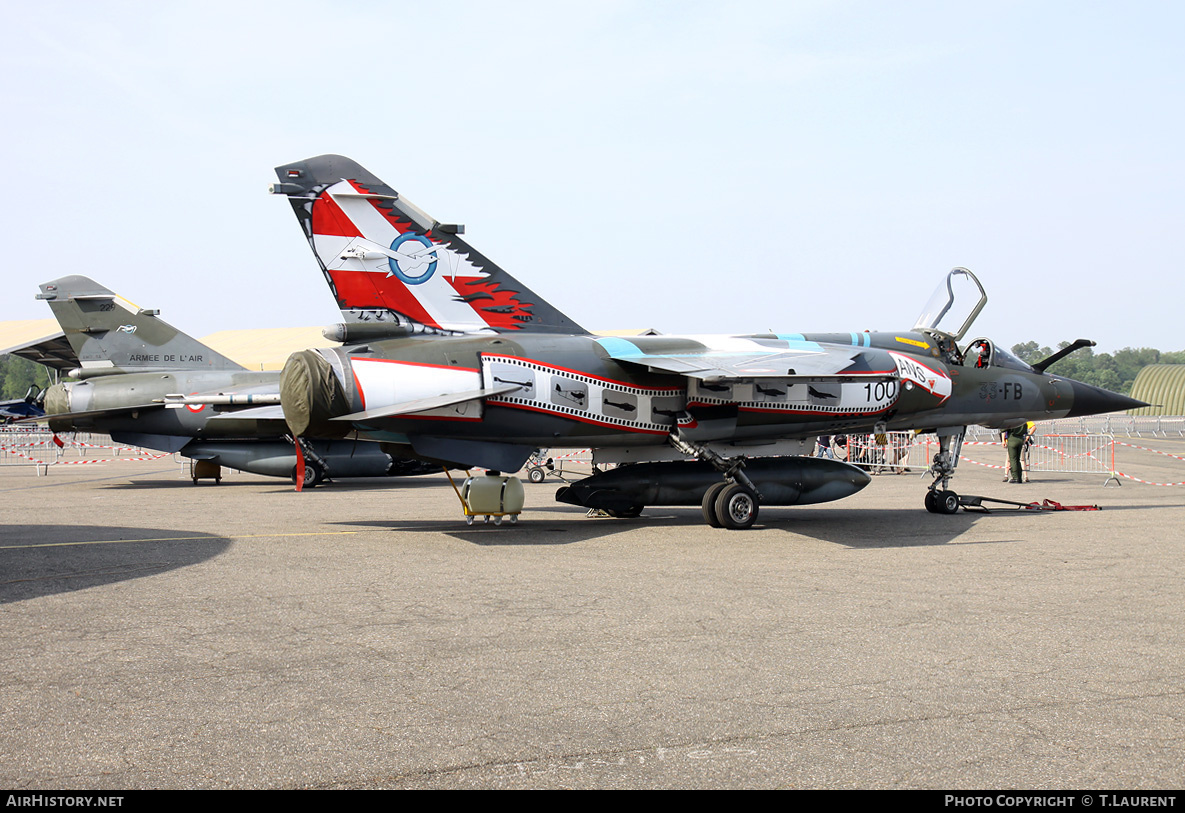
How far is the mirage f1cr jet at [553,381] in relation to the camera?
11.4 meters

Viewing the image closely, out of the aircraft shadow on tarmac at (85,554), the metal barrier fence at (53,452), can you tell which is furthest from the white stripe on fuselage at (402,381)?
the metal barrier fence at (53,452)

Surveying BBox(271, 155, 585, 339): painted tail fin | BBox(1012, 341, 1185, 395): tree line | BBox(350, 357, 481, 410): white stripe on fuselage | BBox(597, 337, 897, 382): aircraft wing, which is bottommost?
BBox(1012, 341, 1185, 395): tree line

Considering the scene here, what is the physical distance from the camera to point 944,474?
1426cm

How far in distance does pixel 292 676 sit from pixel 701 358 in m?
7.72

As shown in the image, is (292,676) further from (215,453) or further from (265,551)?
(215,453)

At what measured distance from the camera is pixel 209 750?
3.96 metres

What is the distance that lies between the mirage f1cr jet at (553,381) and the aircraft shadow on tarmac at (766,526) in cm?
40

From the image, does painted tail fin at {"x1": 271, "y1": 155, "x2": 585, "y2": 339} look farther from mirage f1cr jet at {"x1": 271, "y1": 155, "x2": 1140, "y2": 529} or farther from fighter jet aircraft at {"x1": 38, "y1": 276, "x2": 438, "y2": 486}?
fighter jet aircraft at {"x1": 38, "y1": 276, "x2": 438, "y2": 486}

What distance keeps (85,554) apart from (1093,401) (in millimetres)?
14438

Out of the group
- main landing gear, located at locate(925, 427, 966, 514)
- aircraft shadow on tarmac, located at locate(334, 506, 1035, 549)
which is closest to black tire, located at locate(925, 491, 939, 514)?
main landing gear, located at locate(925, 427, 966, 514)

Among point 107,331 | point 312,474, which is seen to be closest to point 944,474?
point 312,474

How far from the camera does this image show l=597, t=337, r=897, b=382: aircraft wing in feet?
37.5

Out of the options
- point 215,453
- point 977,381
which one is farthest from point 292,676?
point 215,453

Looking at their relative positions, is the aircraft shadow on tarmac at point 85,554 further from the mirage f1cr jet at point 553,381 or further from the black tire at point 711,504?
the black tire at point 711,504
